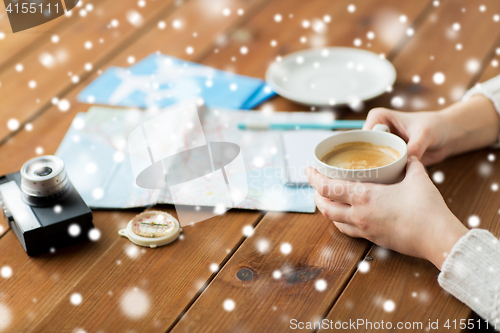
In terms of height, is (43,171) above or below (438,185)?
above

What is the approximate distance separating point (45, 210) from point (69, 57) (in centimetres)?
71

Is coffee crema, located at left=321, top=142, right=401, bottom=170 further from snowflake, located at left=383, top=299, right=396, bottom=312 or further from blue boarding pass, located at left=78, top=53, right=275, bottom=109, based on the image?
blue boarding pass, located at left=78, top=53, right=275, bottom=109

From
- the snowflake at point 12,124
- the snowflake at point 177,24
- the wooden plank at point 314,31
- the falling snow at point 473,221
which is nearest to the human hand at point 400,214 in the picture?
the falling snow at point 473,221

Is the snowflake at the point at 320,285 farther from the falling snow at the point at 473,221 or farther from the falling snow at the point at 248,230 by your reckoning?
the falling snow at the point at 473,221

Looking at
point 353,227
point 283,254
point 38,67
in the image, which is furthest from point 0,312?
A: point 38,67

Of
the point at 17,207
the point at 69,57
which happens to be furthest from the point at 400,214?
the point at 69,57

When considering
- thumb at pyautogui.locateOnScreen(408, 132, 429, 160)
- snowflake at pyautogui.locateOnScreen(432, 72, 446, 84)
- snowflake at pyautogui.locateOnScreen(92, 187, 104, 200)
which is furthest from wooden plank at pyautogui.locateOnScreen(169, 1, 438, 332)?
snowflake at pyautogui.locateOnScreen(432, 72, 446, 84)

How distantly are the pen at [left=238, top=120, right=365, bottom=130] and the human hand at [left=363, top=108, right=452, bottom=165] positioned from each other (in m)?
0.12

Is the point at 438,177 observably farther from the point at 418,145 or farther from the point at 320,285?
the point at 320,285

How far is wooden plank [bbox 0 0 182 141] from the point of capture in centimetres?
119

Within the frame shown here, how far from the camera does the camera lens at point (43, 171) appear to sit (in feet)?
2.66

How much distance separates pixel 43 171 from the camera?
0.82m

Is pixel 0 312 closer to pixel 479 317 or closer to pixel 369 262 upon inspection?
pixel 369 262

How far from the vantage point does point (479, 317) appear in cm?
67
